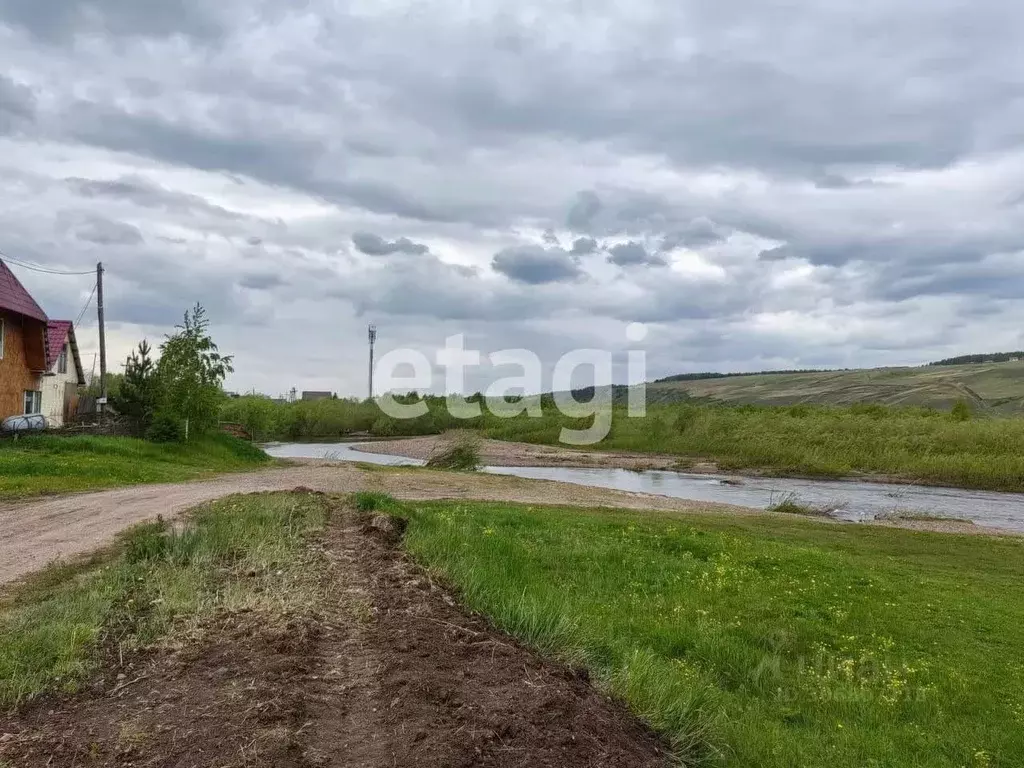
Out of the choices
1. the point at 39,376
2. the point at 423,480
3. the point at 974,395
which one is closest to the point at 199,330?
the point at 39,376

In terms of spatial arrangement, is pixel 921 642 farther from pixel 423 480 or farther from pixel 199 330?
pixel 199 330

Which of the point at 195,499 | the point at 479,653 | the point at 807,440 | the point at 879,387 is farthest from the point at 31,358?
the point at 879,387

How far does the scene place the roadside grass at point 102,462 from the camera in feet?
62.0

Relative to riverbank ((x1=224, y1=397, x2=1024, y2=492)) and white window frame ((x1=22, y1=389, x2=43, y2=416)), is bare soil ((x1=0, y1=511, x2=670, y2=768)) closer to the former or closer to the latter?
white window frame ((x1=22, y1=389, x2=43, y2=416))

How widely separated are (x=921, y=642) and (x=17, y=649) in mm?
9024

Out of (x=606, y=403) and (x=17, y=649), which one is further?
(x=606, y=403)

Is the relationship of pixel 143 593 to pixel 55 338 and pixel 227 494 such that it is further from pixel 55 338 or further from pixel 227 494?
pixel 55 338

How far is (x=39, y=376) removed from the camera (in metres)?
32.5

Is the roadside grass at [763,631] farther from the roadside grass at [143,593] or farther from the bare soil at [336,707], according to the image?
the roadside grass at [143,593]

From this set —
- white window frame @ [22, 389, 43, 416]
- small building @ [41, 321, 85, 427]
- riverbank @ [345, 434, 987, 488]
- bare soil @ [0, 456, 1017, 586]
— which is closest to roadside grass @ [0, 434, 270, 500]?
bare soil @ [0, 456, 1017, 586]

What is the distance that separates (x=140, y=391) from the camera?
33156 mm

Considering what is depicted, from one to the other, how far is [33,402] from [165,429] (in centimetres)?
651

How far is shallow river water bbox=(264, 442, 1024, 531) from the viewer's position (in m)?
28.9

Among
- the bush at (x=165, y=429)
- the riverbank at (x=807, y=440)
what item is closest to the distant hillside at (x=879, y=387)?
the riverbank at (x=807, y=440)
